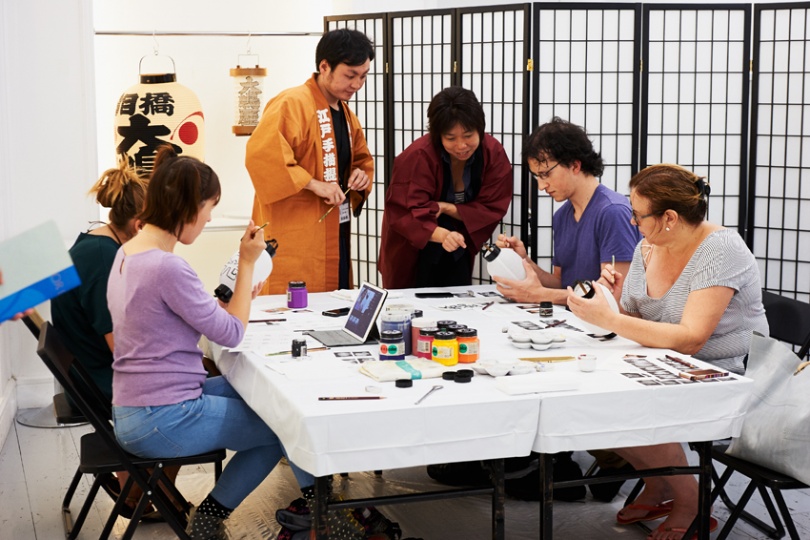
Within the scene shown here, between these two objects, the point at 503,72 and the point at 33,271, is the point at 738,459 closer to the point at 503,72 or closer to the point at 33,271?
the point at 33,271

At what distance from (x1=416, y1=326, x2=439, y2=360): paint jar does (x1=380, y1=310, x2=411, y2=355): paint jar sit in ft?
0.18

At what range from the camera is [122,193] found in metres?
3.15

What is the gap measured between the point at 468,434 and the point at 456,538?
103 cm

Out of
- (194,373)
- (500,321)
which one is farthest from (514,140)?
(194,373)

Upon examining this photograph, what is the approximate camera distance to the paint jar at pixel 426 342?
8.90 feet

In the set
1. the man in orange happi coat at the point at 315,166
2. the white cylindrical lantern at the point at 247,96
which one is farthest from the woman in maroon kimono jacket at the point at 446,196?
the white cylindrical lantern at the point at 247,96

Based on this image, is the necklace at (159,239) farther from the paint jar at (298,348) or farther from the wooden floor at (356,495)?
the wooden floor at (356,495)

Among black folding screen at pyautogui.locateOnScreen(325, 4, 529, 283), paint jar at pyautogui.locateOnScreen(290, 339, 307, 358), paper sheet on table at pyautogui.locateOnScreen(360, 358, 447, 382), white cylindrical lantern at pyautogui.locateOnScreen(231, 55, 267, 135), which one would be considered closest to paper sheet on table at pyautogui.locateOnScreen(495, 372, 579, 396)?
paper sheet on table at pyautogui.locateOnScreen(360, 358, 447, 382)

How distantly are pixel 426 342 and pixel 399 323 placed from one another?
0.10m

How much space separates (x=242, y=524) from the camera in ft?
11.0

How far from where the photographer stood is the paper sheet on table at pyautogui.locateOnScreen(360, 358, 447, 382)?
2496mm

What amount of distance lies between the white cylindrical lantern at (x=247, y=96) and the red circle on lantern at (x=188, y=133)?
452 mm

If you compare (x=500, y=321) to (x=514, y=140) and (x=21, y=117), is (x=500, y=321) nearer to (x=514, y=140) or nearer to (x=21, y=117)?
(x=514, y=140)

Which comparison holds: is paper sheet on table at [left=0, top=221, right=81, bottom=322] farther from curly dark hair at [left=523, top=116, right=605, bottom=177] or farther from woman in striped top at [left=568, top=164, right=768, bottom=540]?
curly dark hair at [left=523, top=116, right=605, bottom=177]
